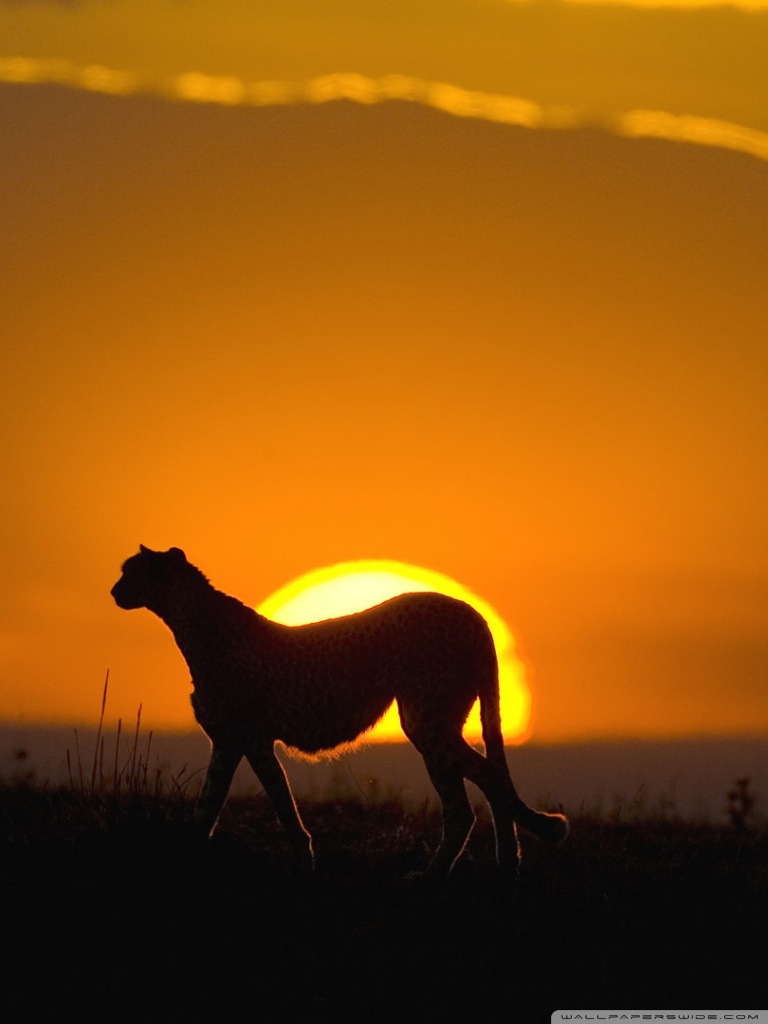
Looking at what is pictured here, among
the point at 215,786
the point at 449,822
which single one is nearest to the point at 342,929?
the point at 449,822

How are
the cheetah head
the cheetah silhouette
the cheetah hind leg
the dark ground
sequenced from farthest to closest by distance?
the cheetah head
the cheetah silhouette
the cheetah hind leg
the dark ground

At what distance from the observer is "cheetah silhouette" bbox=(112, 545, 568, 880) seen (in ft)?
29.2

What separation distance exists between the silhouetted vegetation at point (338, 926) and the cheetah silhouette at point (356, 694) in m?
0.34

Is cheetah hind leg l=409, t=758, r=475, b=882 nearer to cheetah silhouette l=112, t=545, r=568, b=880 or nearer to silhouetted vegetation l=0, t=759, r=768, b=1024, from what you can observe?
cheetah silhouette l=112, t=545, r=568, b=880

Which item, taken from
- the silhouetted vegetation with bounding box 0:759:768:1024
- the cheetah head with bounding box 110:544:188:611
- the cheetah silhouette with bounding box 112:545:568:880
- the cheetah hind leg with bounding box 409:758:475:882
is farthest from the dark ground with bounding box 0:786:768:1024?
the cheetah head with bounding box 110:544:188:611

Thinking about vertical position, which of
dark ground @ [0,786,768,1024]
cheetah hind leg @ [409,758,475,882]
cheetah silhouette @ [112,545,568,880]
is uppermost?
cheetah silhouette @ [112,545,568,880]

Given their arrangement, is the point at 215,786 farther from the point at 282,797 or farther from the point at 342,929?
the point at 342,929

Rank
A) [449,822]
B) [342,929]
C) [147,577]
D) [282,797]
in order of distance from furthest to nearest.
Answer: [147,577] → [282,797] → [449,822] → [342,929]

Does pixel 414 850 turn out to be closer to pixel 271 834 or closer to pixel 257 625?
pixel 271 834

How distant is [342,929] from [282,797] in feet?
4.95

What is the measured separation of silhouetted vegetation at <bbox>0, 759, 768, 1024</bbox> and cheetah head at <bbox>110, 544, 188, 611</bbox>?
1181mm

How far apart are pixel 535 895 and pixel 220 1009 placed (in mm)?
2289

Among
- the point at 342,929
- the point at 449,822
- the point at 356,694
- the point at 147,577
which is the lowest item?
the point at 342,929

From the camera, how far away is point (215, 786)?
29.7 feet
